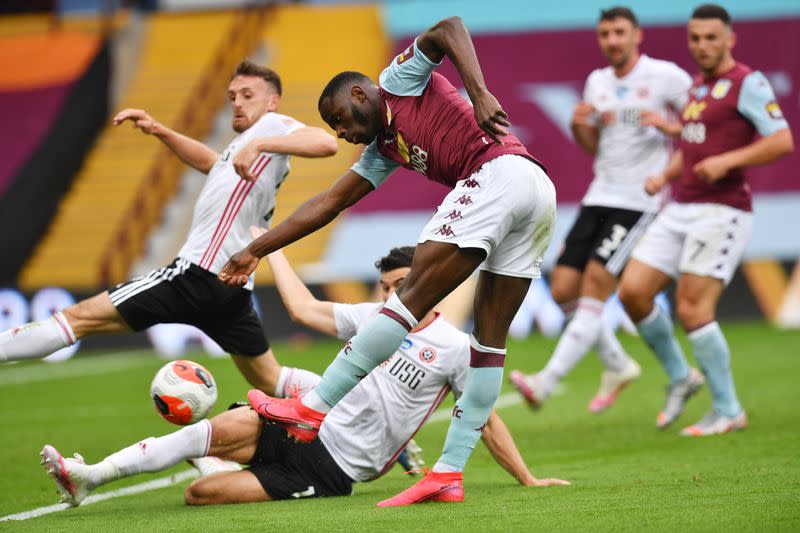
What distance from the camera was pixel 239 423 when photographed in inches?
232

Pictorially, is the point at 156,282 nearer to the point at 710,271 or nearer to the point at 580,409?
the point at 710,271

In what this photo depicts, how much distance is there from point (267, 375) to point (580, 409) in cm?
360

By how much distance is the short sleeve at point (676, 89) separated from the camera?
909 centimetres

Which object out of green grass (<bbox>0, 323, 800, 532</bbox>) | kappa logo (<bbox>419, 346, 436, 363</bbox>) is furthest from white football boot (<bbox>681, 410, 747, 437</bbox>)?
kappa logo (<bbox>419, 346, 436, 363</bbox>)

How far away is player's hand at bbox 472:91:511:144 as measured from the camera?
5.05m

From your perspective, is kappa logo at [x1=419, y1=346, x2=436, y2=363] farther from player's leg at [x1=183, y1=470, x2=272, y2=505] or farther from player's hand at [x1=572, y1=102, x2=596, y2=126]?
player's hand at [x1=572, y1=102, x2=596, y2=126]

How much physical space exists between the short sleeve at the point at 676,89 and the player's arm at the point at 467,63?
4.14 metres

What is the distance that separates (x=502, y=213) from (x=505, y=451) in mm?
1343

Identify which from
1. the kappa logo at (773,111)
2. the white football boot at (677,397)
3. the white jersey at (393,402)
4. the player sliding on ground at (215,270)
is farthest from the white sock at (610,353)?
the white jersey at (393,402)

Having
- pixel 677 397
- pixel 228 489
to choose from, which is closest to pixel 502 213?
pixel 228 489

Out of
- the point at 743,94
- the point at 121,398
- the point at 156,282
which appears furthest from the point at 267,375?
the point at 121,398

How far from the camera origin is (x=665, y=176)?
8.50 meters

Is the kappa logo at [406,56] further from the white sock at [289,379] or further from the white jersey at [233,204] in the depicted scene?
the white sock at [289,379]

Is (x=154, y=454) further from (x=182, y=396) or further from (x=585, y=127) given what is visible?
(x=585, y=127)
